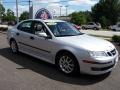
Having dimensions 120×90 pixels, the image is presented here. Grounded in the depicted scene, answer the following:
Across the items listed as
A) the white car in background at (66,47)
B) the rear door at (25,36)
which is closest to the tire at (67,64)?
the white car in background at (66,47)

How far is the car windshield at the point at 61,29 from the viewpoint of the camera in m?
7.68

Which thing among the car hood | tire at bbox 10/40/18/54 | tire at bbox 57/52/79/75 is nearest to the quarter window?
tire at bbox 10/40/18/54

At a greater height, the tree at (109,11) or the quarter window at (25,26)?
the tree at (109,11)

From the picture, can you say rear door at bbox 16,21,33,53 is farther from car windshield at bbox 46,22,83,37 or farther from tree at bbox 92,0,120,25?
tree at bbox 92,0,120,25

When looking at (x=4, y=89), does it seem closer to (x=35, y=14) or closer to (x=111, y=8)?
(x=35, y=14)

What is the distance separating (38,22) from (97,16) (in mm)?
70903

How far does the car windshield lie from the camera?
768 cm

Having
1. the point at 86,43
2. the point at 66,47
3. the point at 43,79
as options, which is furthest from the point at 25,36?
the point at 86,43

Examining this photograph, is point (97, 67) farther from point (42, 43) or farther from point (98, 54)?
point (42, 43)

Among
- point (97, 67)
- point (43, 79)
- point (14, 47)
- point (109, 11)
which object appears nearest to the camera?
point (97, 67)

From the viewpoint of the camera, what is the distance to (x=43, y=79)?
6.55 meters

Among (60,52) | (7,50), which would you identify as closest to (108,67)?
(60,52)

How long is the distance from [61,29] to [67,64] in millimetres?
1452

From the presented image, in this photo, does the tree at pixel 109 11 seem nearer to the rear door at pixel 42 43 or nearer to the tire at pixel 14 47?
the tire at pixel 14 47
